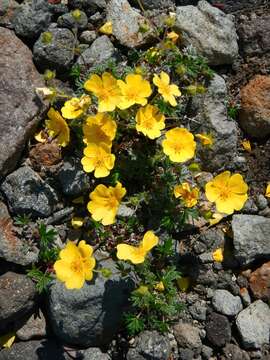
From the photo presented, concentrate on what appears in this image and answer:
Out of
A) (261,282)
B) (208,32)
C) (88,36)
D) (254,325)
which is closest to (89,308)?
(254,325)

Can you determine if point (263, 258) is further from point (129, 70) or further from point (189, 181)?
point (129, 70)

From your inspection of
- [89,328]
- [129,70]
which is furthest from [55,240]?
[129,70]

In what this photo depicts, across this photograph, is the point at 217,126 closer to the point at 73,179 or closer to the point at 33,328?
the point at 73,179

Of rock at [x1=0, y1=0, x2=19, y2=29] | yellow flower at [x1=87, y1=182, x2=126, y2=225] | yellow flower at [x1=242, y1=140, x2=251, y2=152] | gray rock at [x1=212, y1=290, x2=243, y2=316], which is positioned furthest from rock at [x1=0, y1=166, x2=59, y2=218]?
yellow flower at [x1=242, y1=140, x2=251, y2=152]

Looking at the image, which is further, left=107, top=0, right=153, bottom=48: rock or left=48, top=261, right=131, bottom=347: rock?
left=107, top=0, right=153, bottom=48: rock

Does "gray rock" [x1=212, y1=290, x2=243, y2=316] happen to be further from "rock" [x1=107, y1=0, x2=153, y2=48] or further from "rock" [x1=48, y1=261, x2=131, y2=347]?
"rock" [x1=107, y1=0, x2=153, y2=48]

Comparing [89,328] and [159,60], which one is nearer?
[89,328]
